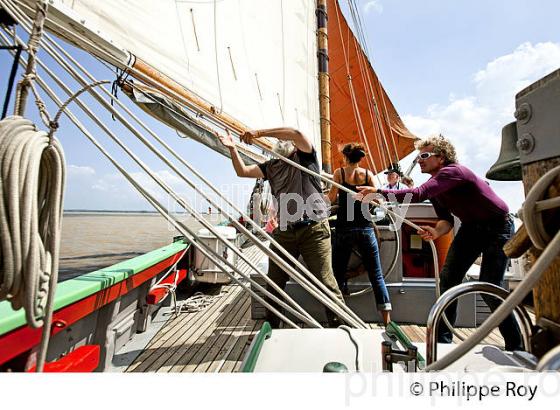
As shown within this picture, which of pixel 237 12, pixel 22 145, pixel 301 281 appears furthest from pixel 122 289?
pixel 237 12

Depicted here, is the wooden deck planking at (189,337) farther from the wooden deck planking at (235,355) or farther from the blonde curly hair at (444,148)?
the blonde curly hair at (444,148)

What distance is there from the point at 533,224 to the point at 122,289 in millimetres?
2176

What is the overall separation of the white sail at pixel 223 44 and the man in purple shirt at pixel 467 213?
5.75 ft

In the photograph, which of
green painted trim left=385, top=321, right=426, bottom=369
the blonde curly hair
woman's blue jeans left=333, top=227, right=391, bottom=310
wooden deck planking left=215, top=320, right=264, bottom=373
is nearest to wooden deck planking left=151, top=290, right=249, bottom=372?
wooden deck planking left=215, top=320, right=264, bottom=373

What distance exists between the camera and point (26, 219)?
72 cm

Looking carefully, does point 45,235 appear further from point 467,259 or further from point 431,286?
point 431,286

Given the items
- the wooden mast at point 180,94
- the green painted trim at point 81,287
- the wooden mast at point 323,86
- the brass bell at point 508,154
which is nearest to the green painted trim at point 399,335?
the brass bell at point 508,154

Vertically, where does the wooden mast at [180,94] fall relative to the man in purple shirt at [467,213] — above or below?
above

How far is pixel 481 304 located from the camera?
271 cm

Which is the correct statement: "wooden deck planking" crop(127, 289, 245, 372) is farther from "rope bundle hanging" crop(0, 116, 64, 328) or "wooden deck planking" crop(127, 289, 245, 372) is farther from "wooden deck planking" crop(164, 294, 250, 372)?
"rope bundle hanging" crop(0, 116, 64, 328)

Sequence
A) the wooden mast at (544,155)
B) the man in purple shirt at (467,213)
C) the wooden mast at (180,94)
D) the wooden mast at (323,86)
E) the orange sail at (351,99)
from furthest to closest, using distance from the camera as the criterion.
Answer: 1. the orange sail at (351,99)
2. the wooden mast at (323,86)
3. the wooden mast at (180,94)
4. the man in purple shirt at (467,213)
5. the wooden mast at (544,155)

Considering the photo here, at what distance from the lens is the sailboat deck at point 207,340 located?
1.96 m

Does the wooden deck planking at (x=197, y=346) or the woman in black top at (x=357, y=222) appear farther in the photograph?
the woman in black top at (x=357, y=222)

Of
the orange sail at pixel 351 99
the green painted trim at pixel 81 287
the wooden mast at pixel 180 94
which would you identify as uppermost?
the orange sail at pixel 351 99
